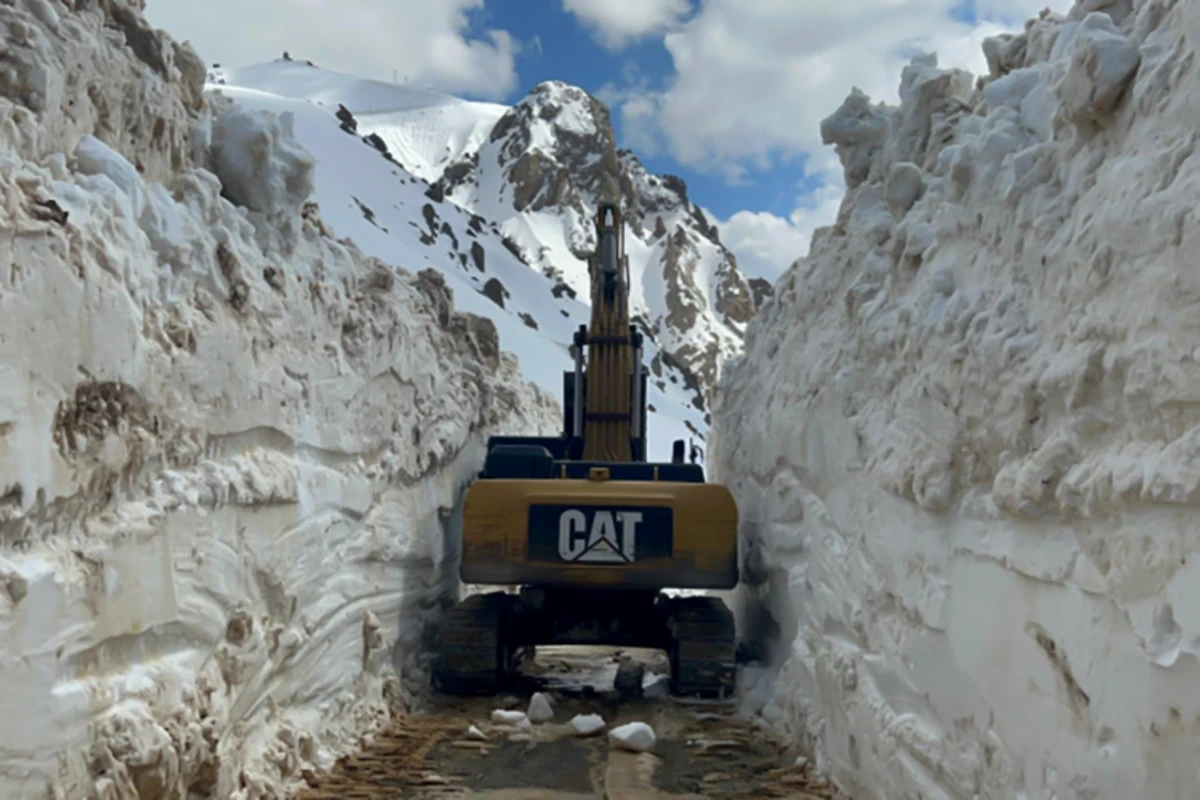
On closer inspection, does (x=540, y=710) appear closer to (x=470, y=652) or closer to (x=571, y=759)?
(x=470, y=652)

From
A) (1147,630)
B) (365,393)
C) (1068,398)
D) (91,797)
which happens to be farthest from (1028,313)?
(365,393)

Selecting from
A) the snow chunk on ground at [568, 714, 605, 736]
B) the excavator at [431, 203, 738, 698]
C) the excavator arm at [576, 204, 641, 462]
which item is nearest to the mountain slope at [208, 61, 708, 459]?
the excavator arm at [576, 204, 641, 462]

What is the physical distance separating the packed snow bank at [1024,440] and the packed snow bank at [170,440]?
118 inches

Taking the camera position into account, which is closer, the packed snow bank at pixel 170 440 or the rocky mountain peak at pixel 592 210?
the packed snow bank at pixel 170 440

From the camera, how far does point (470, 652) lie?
29.7 ft

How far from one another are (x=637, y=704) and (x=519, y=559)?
1526 millimetres

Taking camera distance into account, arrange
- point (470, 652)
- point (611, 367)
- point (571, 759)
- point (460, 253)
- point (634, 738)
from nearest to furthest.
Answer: point (571, 759) → point (634, 738) → point (470, 652) → point (611, 367) → point (460, 253)

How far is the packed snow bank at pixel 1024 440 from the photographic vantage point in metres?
3.04

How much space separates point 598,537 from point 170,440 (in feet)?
14.6

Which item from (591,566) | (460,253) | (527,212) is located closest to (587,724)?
(591,566)

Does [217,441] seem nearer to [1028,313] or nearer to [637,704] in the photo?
[1028,313]

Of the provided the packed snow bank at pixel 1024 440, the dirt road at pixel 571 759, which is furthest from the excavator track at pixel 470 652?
the packed snow bank at pixel 1024 440

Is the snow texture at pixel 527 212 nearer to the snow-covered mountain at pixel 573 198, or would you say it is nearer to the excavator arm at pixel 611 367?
the snow-covered mountain at pixel 573 198

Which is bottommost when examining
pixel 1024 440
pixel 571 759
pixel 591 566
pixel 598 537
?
pixel 571 759
